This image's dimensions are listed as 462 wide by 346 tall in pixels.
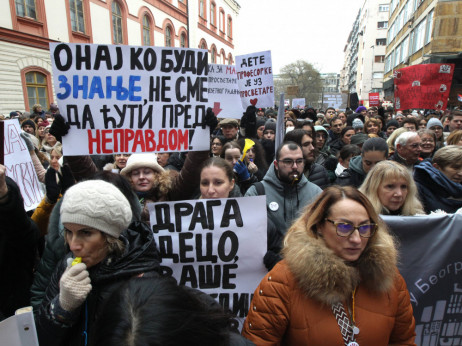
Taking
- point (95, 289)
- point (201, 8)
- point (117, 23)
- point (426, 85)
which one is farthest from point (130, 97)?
point (201, 8)

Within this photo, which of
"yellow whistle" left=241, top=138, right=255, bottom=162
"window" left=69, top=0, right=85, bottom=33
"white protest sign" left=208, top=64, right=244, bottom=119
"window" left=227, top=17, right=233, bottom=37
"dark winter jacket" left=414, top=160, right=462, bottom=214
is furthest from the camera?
"window" left=227, top=17, right=233, bottom=37

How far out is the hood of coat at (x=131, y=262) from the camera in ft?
4.78

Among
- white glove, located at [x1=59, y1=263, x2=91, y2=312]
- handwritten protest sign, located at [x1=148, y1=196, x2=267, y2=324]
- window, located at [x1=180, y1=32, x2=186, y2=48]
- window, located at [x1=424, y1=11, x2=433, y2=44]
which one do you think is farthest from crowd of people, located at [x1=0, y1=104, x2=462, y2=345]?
window, located at [x1=180, y1=32, x2=186, y2=48]

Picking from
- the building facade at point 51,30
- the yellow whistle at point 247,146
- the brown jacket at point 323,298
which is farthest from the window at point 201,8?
the brown jacket at point 323,298

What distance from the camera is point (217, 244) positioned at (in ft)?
7.30

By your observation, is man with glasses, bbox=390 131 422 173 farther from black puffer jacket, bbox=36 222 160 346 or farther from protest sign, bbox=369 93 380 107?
protest sign, bbox=369 93 380 107

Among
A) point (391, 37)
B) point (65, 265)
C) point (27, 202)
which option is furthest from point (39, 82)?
point (391, 37)

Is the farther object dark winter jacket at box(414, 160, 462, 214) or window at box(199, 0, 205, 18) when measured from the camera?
window at box(199, 0, 205, 18)

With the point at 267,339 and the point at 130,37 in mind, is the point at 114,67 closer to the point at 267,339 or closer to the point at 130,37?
the point at 267,339

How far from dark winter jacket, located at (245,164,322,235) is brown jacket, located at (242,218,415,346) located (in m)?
1.09

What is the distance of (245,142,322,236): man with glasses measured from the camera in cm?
274

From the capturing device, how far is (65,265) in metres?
1.54

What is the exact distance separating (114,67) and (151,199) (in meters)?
1.14

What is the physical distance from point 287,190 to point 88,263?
181 centimetres
